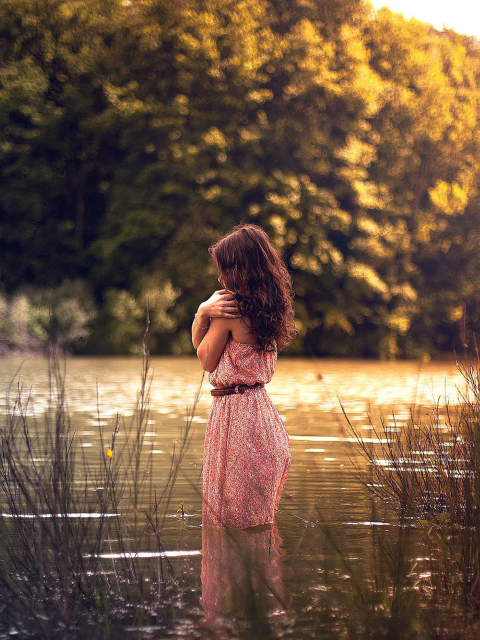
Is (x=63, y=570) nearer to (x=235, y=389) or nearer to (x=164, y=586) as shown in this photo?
(x=164, y=586)

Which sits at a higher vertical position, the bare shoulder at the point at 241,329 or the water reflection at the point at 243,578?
the bare shoulder at the point at 241,329

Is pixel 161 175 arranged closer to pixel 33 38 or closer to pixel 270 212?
pixel 270 212

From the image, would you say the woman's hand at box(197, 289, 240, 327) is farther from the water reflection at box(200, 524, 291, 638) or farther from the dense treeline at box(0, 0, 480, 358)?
the dense treeline at box(0, 0, 480, 358)

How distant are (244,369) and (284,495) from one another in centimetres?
67

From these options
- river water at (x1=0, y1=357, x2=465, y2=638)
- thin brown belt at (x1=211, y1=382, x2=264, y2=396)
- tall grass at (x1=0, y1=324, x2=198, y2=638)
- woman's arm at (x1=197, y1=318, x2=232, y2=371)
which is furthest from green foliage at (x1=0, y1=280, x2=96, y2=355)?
tall grass at (x1=0, y1=324, x2=198, y2=638)

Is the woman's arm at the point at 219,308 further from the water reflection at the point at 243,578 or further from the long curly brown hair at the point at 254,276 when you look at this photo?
the water reflection at the point at 243,578

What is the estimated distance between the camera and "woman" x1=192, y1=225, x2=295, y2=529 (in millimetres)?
4773

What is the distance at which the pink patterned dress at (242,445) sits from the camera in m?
4.91

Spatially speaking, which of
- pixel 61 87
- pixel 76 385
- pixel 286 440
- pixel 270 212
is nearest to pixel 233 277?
pixel 286 440

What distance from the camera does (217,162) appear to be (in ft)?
106

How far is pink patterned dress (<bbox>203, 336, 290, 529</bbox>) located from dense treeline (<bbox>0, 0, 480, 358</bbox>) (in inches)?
962

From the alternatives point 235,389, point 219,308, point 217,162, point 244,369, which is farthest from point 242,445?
point 217,162

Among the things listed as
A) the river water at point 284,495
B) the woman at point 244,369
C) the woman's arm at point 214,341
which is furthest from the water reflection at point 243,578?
the woman's arm at point 214,341

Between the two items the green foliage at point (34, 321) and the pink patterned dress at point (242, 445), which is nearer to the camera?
the pink patterned dress at point (242, 445)
